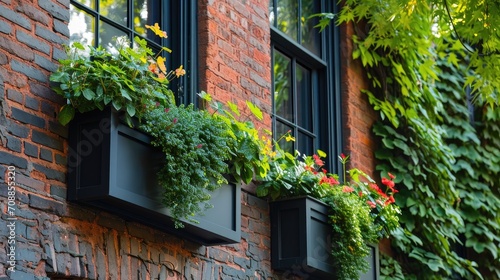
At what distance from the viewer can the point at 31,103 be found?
5723 mm

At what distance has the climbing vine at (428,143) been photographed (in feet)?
30.1

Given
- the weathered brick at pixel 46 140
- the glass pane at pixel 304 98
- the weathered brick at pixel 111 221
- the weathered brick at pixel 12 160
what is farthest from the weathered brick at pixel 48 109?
the glass pane at pixel 304 98

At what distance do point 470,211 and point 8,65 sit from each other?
5911 millimetres

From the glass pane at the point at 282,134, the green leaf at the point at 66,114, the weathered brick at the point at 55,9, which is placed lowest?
the green leaf at the point at 66,114

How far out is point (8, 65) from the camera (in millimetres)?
5645

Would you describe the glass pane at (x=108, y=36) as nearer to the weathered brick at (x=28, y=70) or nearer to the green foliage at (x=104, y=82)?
the green foliage at (x=104, y=82)

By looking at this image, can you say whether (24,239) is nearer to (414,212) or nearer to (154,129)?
(154,129)

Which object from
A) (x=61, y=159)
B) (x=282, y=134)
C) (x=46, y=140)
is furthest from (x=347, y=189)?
(x=46, y=140)

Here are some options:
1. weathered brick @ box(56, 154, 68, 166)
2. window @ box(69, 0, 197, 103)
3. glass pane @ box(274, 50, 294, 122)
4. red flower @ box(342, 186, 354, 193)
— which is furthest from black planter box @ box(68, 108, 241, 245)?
glass pane @ box(274, 50, 294, 122)

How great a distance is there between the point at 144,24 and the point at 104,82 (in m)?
1.47

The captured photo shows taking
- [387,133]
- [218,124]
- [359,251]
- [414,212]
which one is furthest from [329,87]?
[218,124]

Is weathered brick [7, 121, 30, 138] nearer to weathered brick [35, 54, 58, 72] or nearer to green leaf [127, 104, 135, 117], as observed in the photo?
weathered brick [35, 54, 58, 72]

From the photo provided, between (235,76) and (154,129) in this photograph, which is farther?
(235,76)

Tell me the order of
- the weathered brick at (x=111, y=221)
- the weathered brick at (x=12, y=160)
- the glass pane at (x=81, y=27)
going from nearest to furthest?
the weathered brick at (x=12, y=160) < the weathered brick at (x=111, y=221) < the glass pane at (x=81, y=27)
